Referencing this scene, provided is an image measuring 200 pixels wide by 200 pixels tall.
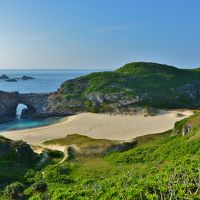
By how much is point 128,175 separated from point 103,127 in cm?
5931

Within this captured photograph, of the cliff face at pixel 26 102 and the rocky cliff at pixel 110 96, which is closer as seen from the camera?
the cliff face at pixel 26 102

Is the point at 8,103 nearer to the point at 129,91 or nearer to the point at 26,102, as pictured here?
the point at 26,102

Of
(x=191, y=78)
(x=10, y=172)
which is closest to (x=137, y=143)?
(x=10, y=172)

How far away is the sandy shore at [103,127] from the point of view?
85537 mm

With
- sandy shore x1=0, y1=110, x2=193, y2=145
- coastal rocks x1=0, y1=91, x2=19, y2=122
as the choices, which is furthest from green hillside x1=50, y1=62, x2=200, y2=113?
coastal rocks x1=0, y1=91, x2=19, y2=122

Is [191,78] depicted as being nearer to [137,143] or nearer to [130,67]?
[130,67]

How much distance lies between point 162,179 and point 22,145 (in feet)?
104

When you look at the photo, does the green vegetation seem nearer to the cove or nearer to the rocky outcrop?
the cove

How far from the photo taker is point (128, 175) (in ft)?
117

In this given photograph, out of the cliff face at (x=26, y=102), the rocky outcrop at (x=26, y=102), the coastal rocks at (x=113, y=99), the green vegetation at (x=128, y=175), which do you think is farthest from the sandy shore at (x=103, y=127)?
the green vegetation at (x=128, y=175)

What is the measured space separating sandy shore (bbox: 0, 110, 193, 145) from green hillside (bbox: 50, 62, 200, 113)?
11.5 metres

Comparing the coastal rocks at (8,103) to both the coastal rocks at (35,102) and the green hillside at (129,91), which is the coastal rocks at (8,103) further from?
the green hillside at (129,91)

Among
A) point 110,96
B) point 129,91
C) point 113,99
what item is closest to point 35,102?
point 110,96

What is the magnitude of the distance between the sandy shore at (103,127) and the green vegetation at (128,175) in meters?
15.9
